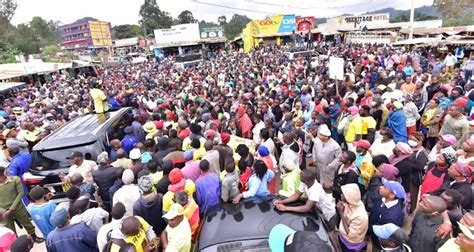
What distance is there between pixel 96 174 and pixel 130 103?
22.9 ft

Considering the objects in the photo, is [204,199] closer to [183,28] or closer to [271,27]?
[271,27]

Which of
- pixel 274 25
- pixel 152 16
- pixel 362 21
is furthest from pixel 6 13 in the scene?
pixel 362 21

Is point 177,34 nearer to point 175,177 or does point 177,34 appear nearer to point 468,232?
point 175,177

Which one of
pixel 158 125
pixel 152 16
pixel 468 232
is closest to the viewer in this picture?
pixel 468 232

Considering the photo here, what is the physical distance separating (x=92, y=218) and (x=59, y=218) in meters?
0.44

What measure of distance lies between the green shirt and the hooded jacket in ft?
15.2

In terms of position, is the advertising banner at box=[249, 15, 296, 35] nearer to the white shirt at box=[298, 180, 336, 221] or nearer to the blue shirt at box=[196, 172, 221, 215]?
the blue shirt at box=[196, 172, 221, 215]

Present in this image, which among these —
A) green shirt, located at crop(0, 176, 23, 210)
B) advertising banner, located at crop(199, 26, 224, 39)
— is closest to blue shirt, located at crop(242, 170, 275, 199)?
green shirt, located at crop(0, 176, 23, 210)

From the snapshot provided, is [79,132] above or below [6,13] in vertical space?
below

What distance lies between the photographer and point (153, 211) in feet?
11.6

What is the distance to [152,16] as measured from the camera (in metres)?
88.4

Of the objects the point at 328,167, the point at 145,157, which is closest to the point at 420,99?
the point at 328,167

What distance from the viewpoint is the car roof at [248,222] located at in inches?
109

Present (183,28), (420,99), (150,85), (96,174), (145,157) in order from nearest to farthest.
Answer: (96,174) → (145,157) → (420,99) → (150,85) → (183,28)
